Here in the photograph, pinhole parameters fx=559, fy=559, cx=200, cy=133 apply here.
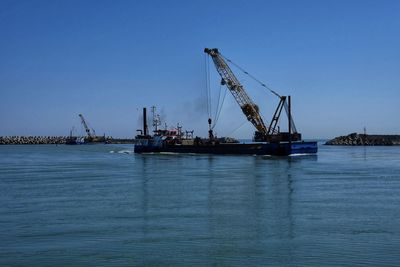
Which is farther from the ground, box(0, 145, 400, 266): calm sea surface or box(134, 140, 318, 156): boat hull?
box(134, 140, 318, 156): boat hull

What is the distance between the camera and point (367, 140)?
533 feet

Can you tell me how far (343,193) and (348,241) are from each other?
13660 mm

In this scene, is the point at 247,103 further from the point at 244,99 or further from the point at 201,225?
the point at 201,225

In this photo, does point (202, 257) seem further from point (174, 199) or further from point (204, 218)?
point (174, 199)

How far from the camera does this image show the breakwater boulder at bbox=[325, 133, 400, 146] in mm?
157625

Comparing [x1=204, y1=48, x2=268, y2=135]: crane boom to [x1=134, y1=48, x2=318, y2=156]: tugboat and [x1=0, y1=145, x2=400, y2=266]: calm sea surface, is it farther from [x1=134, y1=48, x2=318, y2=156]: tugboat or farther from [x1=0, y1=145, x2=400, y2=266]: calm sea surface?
[x1=0, y1=145, x2=400, y2=266]: calm sea surface

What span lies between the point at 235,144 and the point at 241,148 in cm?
195

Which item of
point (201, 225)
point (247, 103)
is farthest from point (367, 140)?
point (201, 225)

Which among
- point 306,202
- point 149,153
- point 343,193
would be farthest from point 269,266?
point 149,153

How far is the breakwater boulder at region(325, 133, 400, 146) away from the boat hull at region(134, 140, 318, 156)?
82.6 meters

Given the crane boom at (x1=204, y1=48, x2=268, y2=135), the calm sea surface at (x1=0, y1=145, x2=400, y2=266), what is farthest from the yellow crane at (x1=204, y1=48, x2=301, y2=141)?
the calm sea surface at (x1=0, y1=145, x2=400, y2=266)

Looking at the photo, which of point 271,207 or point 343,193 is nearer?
point 271,207

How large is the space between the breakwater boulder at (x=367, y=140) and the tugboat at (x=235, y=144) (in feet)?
243

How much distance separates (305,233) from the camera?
1808 centimetres
